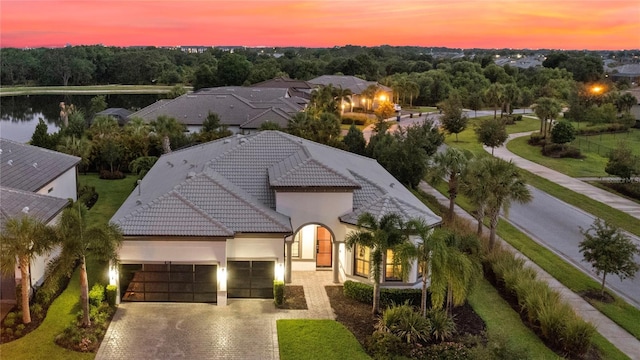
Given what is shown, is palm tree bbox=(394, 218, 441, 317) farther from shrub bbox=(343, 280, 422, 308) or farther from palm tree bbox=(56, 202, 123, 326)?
palm tree bbox=(56, 202, 123, 326)

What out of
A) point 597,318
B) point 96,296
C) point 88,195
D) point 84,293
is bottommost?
point 597,318

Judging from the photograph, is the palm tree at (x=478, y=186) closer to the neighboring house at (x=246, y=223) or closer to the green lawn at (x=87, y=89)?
the neighboring house at (x=246, y=223)

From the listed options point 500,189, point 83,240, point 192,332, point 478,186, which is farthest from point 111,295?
point 500,189

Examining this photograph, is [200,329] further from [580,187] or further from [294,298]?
[580,187]

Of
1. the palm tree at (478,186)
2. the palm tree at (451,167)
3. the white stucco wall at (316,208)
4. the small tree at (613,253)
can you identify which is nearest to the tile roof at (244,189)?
the white stucco wall at (316,208)

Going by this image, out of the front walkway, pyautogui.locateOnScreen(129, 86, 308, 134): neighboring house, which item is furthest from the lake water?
the front walkway

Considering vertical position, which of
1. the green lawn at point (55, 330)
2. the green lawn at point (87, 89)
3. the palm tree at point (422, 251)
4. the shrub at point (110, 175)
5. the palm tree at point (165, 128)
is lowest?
the green lawn at point (55, 330)

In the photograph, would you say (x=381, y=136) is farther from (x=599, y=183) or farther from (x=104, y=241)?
(x=104, y=241)
